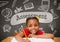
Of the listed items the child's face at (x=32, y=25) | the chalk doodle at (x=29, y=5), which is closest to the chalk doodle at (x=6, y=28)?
the chalk doodle at (x=29, y=5)

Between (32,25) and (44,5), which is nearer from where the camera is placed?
(32,25)

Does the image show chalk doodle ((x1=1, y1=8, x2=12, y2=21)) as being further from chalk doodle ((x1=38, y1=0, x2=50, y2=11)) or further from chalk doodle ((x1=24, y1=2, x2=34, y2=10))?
chalk doodle ((x1=38, y1=0, x2=50, y2=11))

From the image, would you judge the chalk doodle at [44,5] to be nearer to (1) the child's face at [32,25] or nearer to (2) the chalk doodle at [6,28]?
(2) the chalk doodle at [6,28]

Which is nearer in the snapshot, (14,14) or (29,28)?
(29,28)

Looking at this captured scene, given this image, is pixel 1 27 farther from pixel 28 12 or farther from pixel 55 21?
pixel 55 21

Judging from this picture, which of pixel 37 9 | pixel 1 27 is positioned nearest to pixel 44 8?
pixel 37 9

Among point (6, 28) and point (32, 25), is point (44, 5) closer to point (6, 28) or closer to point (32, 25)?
point (6, 28)

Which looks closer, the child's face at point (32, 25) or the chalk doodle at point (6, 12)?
the child's face at point (32, 25)

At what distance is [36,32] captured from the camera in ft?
3.76

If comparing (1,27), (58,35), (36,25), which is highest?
(36,25)

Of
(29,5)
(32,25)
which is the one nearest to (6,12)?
(29,5)

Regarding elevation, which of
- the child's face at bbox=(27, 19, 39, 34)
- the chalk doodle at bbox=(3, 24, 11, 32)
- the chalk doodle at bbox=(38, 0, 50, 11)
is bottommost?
the chalk doodle at bbox=(3, 24, 11, 32)

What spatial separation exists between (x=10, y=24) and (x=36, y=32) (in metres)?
0.46

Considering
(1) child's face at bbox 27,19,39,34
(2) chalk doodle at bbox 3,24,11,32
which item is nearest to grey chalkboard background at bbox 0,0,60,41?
(2) chalk doodle at bbox 3,24,11,32
